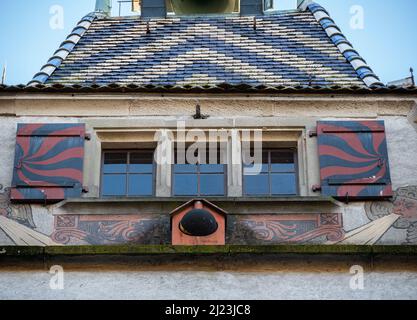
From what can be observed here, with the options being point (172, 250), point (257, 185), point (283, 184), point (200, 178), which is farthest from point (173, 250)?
point (283, 184)

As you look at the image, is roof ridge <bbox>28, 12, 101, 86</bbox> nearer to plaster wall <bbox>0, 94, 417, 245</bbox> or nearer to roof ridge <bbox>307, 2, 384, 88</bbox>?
plaster wall <bbox>0, 94, 417, 245</bbox>

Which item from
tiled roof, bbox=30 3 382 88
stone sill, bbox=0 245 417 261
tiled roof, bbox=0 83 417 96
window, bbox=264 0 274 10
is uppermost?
window, bbox=264 0 274 10

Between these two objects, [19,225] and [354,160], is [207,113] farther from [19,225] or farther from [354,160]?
[19,225]

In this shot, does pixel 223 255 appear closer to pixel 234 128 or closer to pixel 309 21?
pixel 234 128

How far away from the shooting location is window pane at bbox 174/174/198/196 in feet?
34.3

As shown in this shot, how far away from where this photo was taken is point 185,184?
10.5m

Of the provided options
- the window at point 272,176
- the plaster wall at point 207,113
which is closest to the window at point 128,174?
the plaster wall at point 207,113

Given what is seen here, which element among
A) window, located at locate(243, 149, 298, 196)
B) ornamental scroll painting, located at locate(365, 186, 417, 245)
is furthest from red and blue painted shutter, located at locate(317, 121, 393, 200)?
window, located at locate(243, 149, 298, 196)

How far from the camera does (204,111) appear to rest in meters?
11.0

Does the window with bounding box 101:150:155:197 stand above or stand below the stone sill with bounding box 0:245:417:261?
above

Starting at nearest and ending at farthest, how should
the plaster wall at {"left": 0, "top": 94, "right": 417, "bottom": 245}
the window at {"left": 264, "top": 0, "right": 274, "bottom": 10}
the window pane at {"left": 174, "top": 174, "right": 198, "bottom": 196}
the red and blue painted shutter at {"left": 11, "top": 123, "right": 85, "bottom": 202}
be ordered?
1. the red and blue painted shutter at {"left": 11, "top": 123, "right": 85, "bottom": 202}
2. the window pane at {"left": 174, "top": 174, "right": 198, "bottom": 196}
3. the plaster wall at {"left": 0, "top": 94, "right": 417, "bottom": 245}
4. the window at {"left": 264, "top": 0, "right": 274, "bottom": 10}

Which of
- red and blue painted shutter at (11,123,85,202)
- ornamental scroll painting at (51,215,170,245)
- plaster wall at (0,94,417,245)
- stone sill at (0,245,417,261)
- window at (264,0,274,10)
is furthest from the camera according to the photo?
window at (264,0,274,10)

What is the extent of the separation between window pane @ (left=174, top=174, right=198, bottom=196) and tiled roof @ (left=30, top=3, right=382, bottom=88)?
1.46m

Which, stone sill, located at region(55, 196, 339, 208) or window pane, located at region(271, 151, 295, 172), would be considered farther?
window pane, located at region(271, 151, 295, 172)
